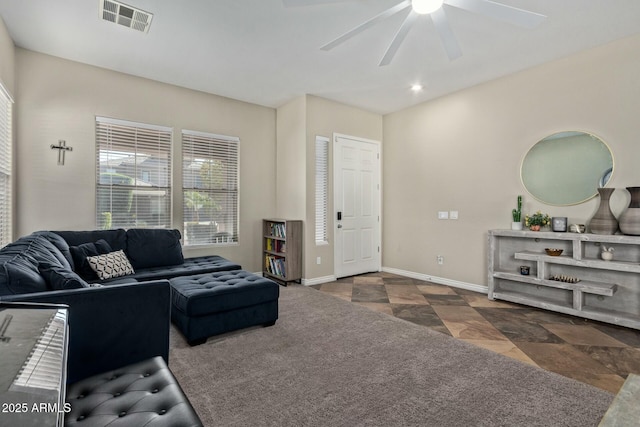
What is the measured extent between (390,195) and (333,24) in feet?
10.9

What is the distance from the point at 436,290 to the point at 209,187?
372cm

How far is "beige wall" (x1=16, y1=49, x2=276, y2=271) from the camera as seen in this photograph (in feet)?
11.5

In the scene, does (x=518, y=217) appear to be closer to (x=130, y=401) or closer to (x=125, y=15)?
(x=130, y=401)

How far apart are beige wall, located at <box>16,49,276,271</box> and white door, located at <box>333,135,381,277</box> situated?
2023 mm

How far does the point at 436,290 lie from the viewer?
14.7 feet

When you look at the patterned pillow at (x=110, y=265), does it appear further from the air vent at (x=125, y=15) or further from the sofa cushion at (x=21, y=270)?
the air vent at (x=125, y=15)

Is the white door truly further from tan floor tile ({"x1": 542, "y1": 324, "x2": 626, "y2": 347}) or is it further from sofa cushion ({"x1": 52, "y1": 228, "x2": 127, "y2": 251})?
sofa cushion ({"x1": 52, "y1": 228, "x2": 127, "y2": 251})

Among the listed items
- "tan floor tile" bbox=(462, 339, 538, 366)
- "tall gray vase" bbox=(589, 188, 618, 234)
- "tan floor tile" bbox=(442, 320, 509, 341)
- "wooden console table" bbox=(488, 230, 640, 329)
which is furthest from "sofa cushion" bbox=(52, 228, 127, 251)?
"tall gray vase" bbox=(589, 188, 618, 234)

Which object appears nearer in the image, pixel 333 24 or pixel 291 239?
pixel 333 24

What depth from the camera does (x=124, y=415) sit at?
3.77 ft

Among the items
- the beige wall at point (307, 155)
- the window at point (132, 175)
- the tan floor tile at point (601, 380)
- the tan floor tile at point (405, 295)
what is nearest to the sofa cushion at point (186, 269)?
the window at point (132, 175)

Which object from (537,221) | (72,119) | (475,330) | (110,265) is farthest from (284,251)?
(537,221)

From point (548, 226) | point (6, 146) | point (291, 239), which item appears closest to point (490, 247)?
point (548, 226)

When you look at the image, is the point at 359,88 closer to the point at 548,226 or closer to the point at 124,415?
the point at 548,226
